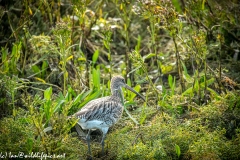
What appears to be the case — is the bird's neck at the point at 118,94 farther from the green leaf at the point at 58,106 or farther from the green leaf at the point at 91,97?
the green leaf at the point at 58,106

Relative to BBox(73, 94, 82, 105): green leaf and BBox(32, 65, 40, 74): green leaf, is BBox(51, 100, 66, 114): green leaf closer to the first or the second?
BBox(73, 94, 82, 105): green leaf

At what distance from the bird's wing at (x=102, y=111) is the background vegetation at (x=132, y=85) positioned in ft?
0.63

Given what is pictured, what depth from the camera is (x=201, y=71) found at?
8.66 meters

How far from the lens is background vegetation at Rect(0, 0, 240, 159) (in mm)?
6172

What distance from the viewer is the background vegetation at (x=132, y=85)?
617 cm

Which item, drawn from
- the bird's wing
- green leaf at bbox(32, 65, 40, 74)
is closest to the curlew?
the bird's wing

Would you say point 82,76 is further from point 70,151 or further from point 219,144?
point 219,144

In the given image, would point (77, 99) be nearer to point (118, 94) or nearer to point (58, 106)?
point (58, 106)

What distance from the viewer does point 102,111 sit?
6.90 meters

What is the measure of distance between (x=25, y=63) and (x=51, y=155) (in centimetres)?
294

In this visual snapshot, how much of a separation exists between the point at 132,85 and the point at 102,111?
5.56 feet

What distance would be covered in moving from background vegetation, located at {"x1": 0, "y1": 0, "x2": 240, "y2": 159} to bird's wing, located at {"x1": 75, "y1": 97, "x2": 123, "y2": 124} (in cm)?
19

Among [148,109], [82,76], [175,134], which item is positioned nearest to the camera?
[175,134]

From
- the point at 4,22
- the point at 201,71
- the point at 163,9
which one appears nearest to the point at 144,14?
the point at 163,9
